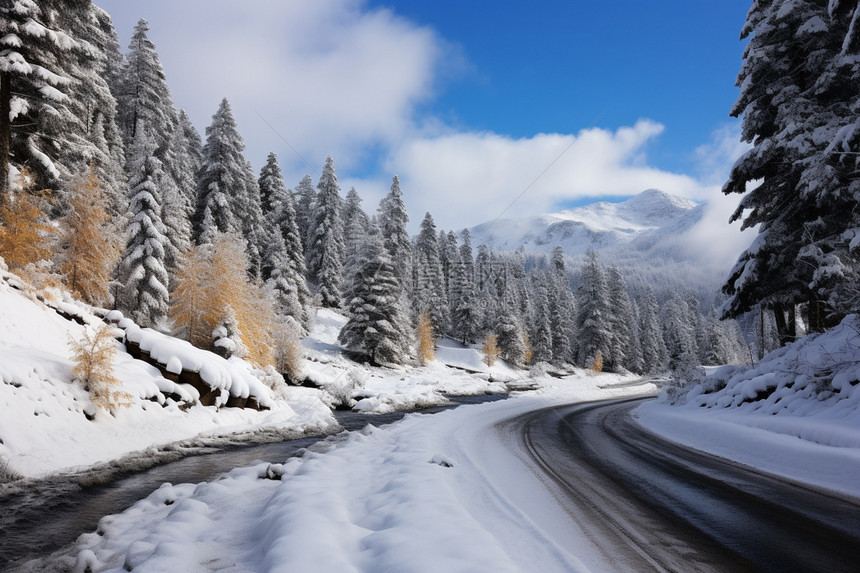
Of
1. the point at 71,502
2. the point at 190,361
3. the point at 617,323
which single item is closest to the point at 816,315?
the point at 71,502

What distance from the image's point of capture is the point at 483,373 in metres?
51.4

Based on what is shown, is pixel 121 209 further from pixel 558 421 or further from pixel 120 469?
pixel 558 421

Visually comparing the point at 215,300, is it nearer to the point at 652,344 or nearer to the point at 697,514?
the point at 697,514

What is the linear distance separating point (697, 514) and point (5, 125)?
23532 millimetres

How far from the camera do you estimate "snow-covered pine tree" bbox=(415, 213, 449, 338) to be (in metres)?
59.0

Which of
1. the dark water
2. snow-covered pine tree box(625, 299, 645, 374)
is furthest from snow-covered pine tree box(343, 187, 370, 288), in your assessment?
snow-covered pine tree box(625, 299, 645, 374)

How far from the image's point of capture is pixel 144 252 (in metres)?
25.8

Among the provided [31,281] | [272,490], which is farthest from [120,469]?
[31,281]

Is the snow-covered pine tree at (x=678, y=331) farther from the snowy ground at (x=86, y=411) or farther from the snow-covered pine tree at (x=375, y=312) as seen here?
the snowy ground at (x=86, y=411)

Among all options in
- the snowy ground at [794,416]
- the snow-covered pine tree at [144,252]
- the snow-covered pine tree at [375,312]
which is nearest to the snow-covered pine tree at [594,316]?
the snow-covered pine tree at [375,312]

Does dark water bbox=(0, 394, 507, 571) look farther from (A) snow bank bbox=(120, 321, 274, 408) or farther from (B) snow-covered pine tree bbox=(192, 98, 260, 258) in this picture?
(B) snow-covered pine tree bbox=(192, 98, 260, 258)

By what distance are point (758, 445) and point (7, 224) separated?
23781 millimetres

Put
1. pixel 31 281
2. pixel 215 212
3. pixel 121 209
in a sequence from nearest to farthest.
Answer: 1. pixel 31 281
2. pixel 121 209
3. pixel 215 212

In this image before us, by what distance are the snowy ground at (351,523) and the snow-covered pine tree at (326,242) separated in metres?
43.0
